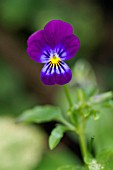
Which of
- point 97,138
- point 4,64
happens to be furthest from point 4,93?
point 97,138

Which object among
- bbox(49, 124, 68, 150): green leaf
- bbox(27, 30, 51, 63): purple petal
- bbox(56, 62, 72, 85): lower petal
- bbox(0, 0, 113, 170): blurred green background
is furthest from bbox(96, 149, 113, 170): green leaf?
bbox(0, 0, 113, 170): blurred green background

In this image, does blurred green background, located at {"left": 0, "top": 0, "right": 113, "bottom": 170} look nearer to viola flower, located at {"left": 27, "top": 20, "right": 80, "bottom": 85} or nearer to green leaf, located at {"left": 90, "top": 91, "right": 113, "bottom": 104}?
green leaf, located at {"left": 90, "top": 91, "right": 113, "bottom": 104}

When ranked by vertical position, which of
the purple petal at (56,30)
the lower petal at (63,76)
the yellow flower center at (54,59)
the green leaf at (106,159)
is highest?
the purple petal at (56,30)

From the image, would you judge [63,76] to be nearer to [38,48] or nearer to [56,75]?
[56,75]

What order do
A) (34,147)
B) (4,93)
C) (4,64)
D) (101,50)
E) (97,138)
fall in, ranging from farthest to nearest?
(101,50) → (4,64) → (4,93) → (34,147) → (97,138)

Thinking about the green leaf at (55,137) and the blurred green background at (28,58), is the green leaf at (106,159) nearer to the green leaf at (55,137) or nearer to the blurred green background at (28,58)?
the green leaf at (55,137)

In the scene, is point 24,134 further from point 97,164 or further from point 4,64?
point 97,164

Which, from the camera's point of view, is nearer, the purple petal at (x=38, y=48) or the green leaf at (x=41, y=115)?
the purple petal at (x=38, y=48)

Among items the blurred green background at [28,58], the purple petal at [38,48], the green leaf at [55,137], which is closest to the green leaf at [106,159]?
the green leaf at [55,137]

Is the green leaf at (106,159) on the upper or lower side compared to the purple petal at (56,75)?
lower
